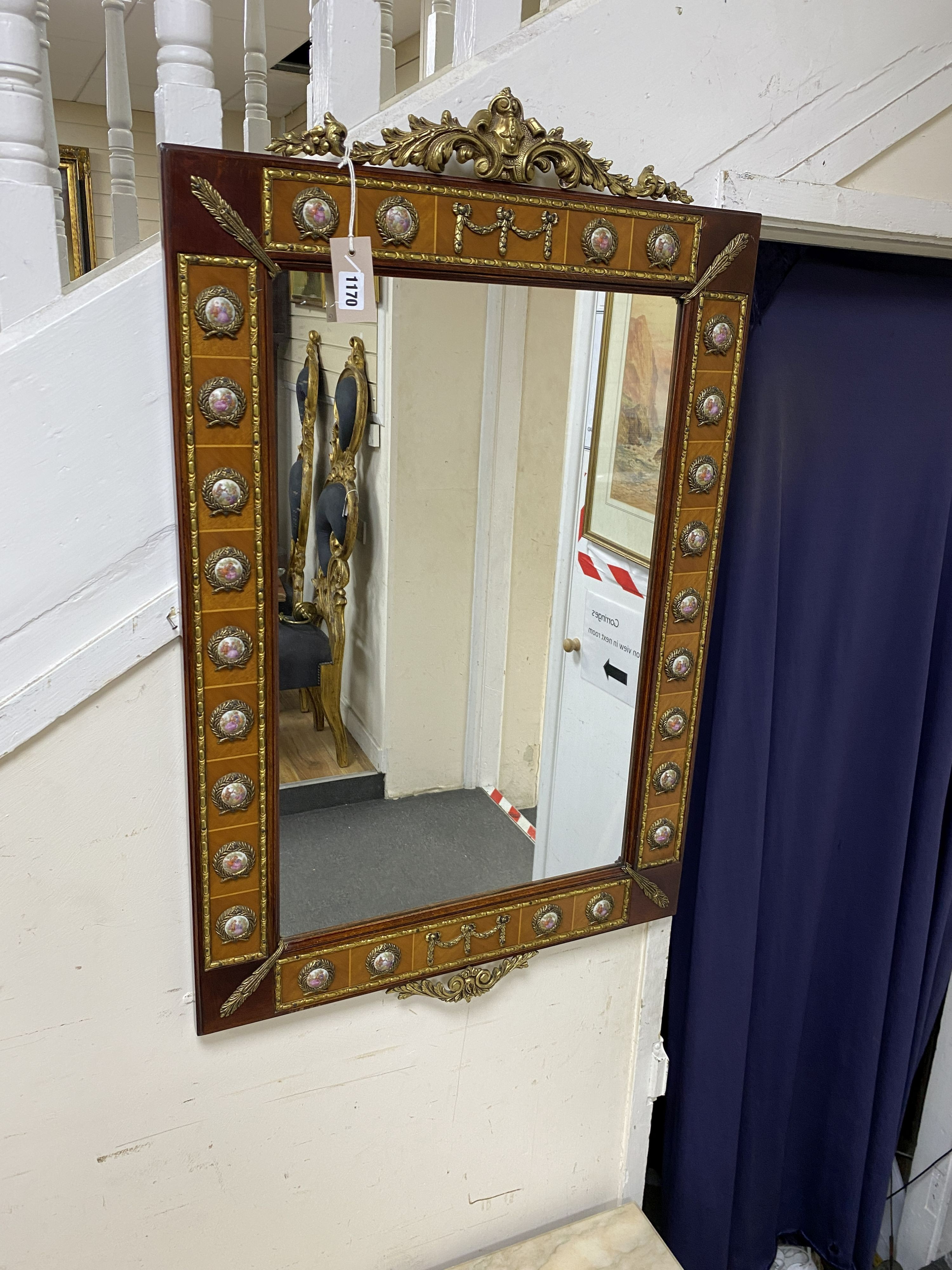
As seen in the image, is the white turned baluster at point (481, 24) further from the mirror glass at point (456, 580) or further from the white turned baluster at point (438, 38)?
the mirror glass at point (456, 580)

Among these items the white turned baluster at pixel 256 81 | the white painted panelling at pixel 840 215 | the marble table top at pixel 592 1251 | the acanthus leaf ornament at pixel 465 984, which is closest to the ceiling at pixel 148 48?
the white turned baluster at pixel 256 81

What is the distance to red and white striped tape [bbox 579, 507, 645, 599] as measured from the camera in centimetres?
135

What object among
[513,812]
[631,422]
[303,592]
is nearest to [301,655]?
[303,592]

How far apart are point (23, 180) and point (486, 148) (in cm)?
47

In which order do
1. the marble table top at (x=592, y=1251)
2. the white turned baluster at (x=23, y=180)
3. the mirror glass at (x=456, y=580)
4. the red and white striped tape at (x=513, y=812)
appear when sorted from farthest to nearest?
the marble table top at (x=592, y=1251) → the red and white striped tape at (x=513, y=812) → the mirror glass at (x=456, y=580) → the white turned baluster at (x=23, y=180)

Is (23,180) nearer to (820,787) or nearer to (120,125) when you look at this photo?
(120,125)

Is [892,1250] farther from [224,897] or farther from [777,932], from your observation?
[224,897]

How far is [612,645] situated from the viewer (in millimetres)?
1386

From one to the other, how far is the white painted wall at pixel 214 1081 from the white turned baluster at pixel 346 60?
621 mm

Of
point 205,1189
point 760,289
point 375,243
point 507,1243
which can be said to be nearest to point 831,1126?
point 507,1243

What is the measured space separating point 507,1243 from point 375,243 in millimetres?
1515

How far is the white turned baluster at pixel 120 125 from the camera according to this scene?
3.73 ft

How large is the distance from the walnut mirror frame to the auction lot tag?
15 mm

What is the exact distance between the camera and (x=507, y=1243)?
1.61 m
